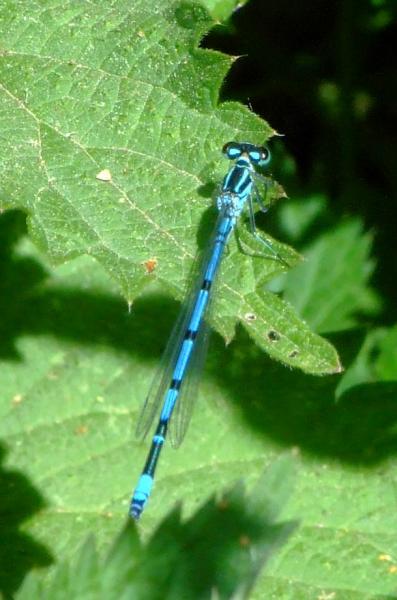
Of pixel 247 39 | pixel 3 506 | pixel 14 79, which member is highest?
pixel 14 79

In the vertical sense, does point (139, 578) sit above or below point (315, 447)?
above

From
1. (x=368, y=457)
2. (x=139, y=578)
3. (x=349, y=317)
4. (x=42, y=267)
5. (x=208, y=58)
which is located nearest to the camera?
(x=139, y=578)

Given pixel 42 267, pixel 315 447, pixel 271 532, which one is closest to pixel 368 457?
pixel 315 447

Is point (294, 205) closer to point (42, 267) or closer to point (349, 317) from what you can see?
point (349, 317)

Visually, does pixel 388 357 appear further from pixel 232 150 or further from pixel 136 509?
pixel 136 509

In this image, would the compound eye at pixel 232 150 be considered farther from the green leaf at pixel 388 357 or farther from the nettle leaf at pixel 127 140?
the green leaf at pixel 388 357

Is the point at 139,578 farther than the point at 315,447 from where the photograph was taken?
No

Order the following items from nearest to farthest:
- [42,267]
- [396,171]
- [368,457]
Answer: [368,457]
[42,267]
[396,171]
